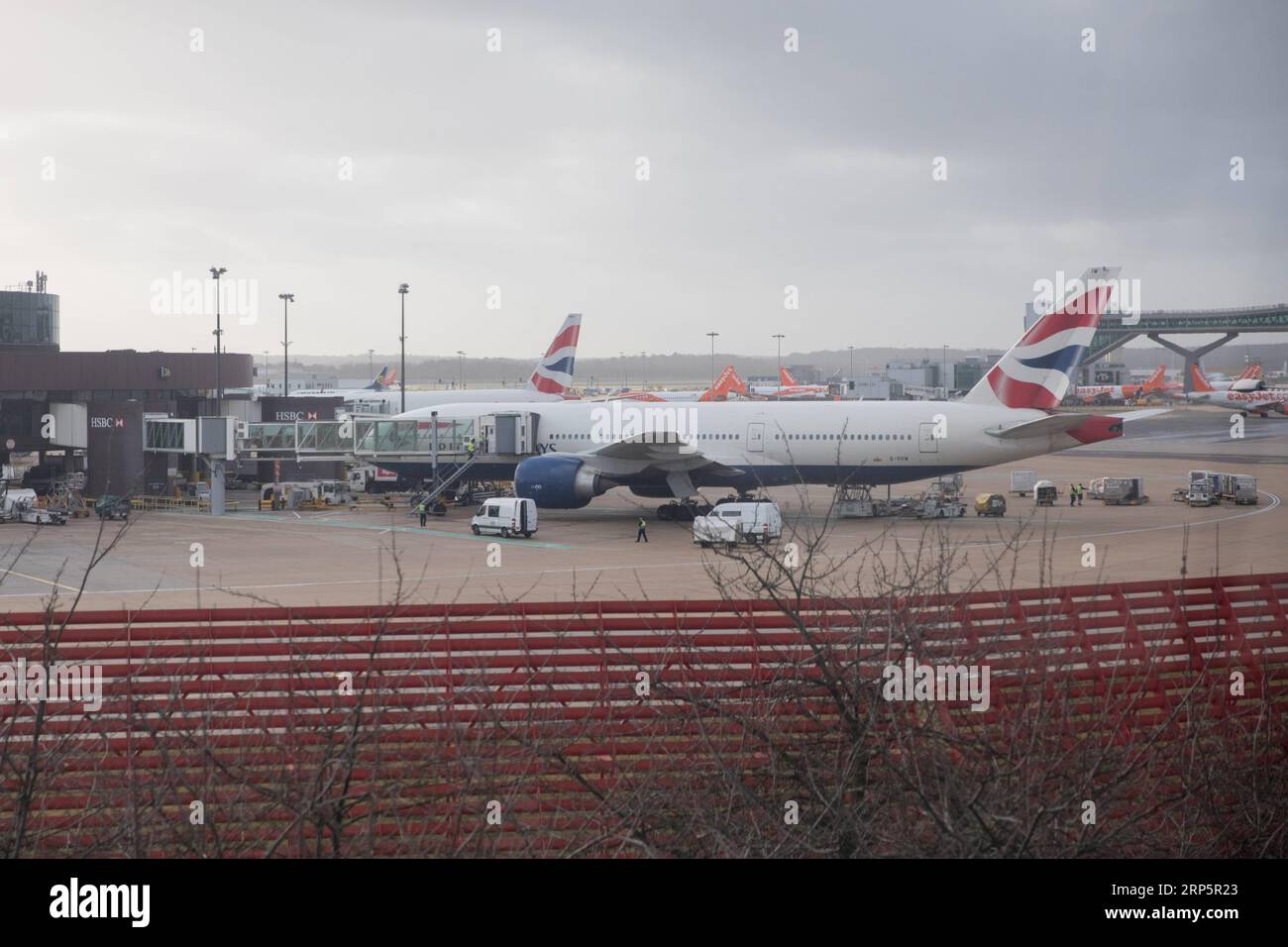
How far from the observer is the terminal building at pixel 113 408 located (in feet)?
172

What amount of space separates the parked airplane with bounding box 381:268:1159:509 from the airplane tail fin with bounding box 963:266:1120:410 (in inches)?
1.4

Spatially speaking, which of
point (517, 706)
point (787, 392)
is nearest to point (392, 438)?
point (517, 706)

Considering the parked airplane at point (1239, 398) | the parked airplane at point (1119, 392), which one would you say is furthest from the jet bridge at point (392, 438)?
the parked airplane at point (1119, 392)

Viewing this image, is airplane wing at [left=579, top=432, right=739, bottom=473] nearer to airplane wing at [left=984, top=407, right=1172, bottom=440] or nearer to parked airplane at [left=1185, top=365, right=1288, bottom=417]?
airplane wing at [left=984, top=407, right=1172, bottom=440]

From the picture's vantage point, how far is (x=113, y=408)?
52.9 metres

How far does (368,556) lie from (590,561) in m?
6.87

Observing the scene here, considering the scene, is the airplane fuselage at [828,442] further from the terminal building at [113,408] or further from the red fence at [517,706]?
the red fence at [517,706]

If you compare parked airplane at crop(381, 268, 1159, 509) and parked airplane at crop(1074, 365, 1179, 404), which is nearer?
parked airplane at crop(381, 268, 1159, 509)

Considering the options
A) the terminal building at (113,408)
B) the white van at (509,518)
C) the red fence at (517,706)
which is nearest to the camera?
the red fence at (517,706)

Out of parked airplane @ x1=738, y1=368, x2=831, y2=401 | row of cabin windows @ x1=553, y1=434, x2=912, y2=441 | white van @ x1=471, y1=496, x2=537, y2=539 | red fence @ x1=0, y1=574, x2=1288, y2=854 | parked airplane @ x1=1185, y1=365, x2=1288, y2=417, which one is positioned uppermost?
parked airplane @ x1=738, y1=368, x2=831, y2=401

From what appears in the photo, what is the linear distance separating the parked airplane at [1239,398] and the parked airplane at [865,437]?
53.4 m

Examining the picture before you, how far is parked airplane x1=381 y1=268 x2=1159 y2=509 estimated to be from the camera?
41031 mm

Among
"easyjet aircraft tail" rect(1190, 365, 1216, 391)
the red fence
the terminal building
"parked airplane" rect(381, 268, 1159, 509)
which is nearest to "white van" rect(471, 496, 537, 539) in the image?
"parked airplane" rect(381, 268, 1159, 509)
